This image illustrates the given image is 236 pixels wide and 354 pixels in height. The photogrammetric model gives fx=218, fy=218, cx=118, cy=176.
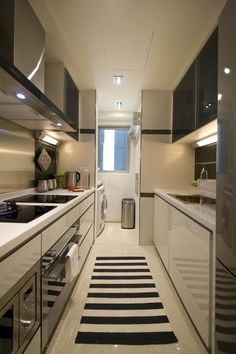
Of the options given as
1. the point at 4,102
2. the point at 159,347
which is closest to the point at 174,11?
the point at 4,102

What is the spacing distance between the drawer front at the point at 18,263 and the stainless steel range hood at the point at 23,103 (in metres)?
0.77

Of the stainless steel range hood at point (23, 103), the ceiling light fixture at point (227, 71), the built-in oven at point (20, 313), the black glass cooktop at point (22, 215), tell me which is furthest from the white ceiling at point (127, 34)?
the built-in oven at point (20, 313)

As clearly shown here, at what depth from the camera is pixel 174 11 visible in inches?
64.3

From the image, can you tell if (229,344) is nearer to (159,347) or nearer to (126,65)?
(159,347)

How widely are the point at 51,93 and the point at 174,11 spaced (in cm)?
144

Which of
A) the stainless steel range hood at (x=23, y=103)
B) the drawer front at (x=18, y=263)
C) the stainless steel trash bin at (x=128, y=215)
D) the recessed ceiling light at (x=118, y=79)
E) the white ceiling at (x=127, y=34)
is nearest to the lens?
the drawer front at (x=18, y=263)

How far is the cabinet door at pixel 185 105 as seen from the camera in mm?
2254

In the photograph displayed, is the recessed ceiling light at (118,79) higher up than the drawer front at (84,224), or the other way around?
the recessed ceiling light at (118,79)

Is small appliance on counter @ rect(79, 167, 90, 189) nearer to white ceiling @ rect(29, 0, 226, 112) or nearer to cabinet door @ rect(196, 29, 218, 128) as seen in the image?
white ceiling @ rect(29, 0, 226, 112)

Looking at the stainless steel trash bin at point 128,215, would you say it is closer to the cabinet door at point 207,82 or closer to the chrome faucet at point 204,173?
the chrome faucet at point 204,173

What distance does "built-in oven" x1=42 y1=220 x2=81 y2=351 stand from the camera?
4.03 ft

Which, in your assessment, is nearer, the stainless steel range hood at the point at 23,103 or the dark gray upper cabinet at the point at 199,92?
the stainless steel range hood at the point at 23,103

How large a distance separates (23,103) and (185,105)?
1817mm

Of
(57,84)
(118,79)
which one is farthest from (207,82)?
(57,84)
